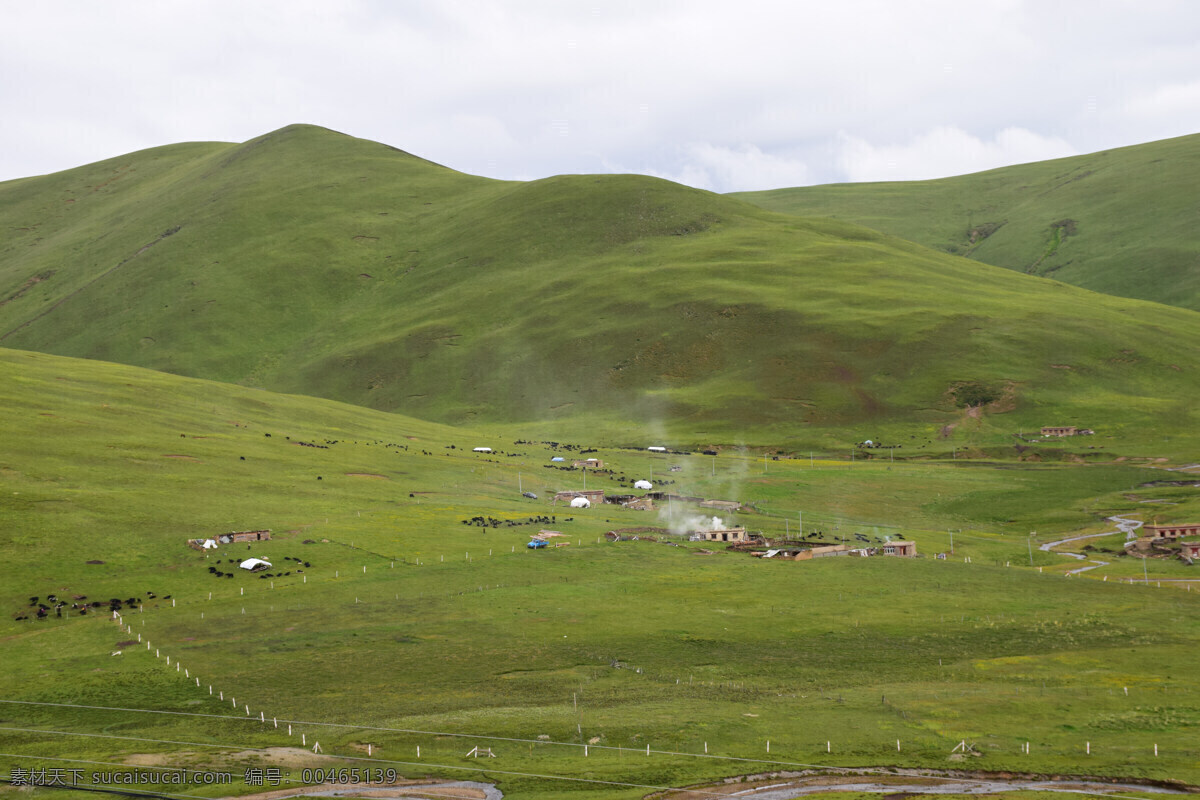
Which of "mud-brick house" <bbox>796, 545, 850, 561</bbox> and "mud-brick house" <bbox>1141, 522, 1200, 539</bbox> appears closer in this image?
"mud-brick house" <bbox>796, 545, 850, 561</bbox>

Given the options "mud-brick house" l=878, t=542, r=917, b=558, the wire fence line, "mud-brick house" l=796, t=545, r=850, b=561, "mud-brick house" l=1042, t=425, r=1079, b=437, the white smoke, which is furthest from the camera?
"mud-brick house" l=1042, t=425, r=1079, b=437

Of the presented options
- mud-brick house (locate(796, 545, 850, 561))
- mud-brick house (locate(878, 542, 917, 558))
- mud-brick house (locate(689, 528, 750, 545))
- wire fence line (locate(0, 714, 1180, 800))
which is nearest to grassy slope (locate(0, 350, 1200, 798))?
wire fence line (locate(0, 714, 1180, 800))

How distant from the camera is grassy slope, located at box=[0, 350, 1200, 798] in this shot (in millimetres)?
50031

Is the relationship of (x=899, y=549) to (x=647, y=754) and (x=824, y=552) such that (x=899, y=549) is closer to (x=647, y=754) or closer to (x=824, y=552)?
(x=824, y=552)

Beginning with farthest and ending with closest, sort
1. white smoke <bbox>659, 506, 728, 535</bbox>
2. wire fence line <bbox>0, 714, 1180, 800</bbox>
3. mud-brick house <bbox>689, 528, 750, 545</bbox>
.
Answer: white smoke <bbox>659, 506, 728, 535</bbox> < mud-brick house <bbox>689, 528, 750, 545</bbox> < wire fence line <bbox>0, 714, 1180, 800</bbox>

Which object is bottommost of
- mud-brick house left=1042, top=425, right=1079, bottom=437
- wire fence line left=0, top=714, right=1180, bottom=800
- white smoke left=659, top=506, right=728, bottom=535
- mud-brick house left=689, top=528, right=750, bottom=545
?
wire fence line left=0, top=714, right=1180, bottom=800

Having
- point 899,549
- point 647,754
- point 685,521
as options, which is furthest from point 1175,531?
point 647,754

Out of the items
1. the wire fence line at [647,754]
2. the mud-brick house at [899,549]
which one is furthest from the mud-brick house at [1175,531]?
the wire fence line at [647,754]

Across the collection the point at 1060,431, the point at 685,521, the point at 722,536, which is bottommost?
the point at 722,536

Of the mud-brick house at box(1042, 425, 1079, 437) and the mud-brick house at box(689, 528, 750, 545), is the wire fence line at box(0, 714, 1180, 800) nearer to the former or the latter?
the mud-brick house at box(689, 528, 750, 545)

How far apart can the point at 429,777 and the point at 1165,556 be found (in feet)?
274

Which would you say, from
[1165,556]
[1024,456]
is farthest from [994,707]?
[1024,456]

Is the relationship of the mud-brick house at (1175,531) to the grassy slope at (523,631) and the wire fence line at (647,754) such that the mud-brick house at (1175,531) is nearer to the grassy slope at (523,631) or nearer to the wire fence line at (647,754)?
the grassy slope at (523,631)

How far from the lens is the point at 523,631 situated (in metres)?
68.9
